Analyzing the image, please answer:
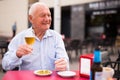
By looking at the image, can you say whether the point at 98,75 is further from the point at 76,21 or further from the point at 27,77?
the point at 76,21

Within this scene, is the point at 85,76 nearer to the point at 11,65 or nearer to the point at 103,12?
the point at 11,65

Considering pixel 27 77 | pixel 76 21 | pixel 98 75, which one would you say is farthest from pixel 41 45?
pixel 76 21

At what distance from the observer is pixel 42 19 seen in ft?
8.79

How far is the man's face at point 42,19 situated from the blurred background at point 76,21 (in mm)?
1862

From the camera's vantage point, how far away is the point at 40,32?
9.05ft

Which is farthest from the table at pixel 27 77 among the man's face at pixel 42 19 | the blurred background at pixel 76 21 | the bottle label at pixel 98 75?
the blurred background at pixel 76 21

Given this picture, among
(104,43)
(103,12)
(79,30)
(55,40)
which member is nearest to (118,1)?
(103,12)

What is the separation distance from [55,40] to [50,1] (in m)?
3.26

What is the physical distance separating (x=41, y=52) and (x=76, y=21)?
1337cm

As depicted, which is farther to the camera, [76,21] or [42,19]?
[76,21]

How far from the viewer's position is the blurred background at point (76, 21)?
4.70 m

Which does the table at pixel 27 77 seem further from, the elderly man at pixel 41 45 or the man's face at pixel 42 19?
the man's face at pixel 42 19

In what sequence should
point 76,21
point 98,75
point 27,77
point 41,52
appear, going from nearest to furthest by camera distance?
point 98,75
point 27,77
point 41,52
point 76,21

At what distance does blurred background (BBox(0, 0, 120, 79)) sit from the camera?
470 cm
